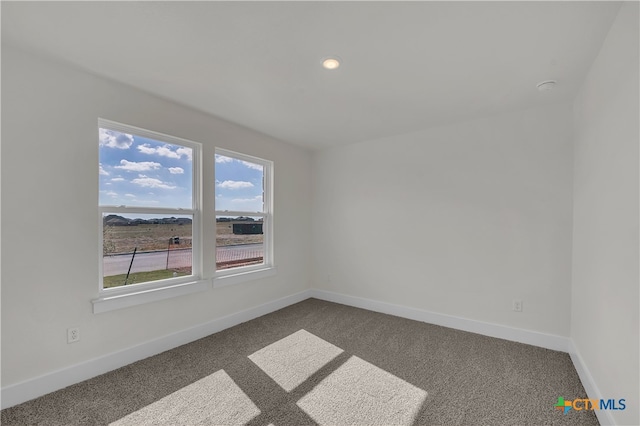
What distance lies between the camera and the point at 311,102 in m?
2.77

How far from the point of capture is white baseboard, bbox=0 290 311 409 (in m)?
1.90

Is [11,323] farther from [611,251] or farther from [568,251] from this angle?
[568,251]

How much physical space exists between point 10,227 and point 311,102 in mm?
2544

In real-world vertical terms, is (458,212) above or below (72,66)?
below

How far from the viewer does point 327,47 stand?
1.86 meters

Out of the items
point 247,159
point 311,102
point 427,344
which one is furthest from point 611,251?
point 247,159

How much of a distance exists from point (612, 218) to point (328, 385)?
2222 millimetres

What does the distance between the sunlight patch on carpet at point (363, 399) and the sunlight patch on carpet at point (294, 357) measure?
208 millimetres

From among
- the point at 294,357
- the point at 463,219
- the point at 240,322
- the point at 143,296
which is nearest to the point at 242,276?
the point at 240,322

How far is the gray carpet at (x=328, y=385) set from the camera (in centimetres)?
181

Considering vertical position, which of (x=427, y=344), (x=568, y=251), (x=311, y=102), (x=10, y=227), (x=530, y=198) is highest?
(x=311, y=102)


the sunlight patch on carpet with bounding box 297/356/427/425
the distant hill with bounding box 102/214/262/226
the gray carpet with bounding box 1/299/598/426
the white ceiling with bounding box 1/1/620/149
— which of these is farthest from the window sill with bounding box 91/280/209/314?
the white ceiling with bounding box 1/1/620/149

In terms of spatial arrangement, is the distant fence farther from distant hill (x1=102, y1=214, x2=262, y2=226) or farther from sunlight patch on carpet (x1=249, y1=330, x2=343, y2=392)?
sunlight patch on carpet (x1=249, y1=330, x2=343, y2=392)

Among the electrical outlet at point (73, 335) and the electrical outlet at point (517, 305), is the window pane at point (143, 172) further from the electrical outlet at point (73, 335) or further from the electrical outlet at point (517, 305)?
the electrical outlet at point (517, 305)
